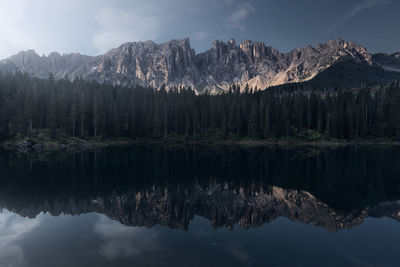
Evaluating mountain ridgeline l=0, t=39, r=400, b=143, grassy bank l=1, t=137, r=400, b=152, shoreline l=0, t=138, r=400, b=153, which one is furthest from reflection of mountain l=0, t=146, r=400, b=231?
mountain ridgeline l=0, t=39, r=400, b=143

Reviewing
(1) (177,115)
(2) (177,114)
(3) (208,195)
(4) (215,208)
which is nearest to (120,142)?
(1) (177,115)

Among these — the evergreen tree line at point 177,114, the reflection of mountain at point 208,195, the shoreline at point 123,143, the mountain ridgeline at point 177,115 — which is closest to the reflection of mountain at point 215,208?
the reflection of mountain at point 208,195

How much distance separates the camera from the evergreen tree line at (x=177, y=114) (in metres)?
93.8

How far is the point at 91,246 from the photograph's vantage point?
44.0ft

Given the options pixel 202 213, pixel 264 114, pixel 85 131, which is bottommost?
pixel 202 213

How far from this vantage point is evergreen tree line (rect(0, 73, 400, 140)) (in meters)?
93.8

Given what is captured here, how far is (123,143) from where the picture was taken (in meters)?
102

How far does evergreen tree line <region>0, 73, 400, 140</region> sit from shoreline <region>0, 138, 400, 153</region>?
3.89m

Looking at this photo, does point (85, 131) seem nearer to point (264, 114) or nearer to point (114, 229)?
point (264, 114)

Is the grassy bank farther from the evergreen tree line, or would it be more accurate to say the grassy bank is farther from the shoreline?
the evergreen tree line

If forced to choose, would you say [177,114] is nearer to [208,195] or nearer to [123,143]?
[123,143]

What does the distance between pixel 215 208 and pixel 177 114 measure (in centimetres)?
10469

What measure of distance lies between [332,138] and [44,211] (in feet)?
370

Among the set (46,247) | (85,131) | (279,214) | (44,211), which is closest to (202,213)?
(279,214)
